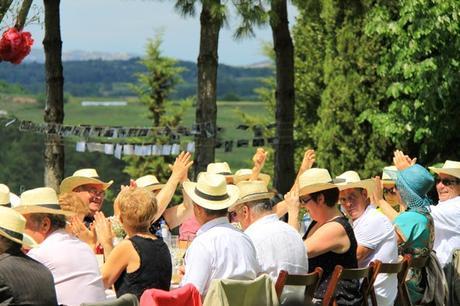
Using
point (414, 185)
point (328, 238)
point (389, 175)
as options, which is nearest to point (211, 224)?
point (328, 238)

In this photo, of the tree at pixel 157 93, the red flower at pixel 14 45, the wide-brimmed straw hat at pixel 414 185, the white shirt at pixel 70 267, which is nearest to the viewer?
the white shirt at pixel 70 267

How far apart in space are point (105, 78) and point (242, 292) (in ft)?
574

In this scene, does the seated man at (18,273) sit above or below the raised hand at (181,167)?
below

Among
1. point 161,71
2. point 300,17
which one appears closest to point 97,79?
point 161,71

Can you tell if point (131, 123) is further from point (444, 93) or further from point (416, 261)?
point (416, 261)

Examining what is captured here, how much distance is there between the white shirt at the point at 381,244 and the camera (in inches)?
349

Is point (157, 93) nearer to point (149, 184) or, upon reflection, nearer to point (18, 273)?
point (149, 184)

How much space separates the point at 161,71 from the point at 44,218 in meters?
40.3

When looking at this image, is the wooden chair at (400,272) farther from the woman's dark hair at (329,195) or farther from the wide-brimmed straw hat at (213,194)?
the wide-brimmed straw hat at (213,194)

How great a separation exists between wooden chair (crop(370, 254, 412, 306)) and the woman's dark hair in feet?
1.65

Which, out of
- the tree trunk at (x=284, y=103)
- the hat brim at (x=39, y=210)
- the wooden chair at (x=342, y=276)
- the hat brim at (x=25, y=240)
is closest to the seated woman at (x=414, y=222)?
the wooden chair at (x=342, y=276)

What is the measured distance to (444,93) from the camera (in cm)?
2073

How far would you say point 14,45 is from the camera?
37.9 feet

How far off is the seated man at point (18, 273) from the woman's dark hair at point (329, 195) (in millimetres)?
2420
